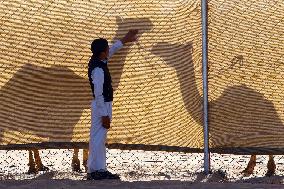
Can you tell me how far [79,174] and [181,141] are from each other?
4.21ft

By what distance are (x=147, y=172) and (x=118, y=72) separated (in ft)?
4.48

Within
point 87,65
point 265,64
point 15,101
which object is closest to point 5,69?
point 15,101

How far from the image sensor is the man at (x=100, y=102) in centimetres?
738

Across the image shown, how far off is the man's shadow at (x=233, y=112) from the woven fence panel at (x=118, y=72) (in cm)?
2

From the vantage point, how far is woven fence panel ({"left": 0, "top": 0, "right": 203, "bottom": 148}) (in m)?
7.96

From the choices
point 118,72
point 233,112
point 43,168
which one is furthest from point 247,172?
point 43,168

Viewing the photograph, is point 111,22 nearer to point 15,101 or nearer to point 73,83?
point 73,83

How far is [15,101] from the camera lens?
7957 mm

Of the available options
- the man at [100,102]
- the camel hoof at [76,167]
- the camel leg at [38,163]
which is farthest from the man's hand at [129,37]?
the camel leg at [38,163]

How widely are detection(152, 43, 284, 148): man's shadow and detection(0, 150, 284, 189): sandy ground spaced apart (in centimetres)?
46

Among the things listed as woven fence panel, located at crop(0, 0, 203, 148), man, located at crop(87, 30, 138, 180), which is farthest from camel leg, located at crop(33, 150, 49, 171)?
man, located at crop(87, 30, 138, 180)

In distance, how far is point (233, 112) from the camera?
7.90 meters

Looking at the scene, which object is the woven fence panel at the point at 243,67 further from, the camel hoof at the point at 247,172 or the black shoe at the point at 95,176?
the black shoe at the point at 95,176

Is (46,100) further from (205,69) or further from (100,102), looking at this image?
(205,69)
